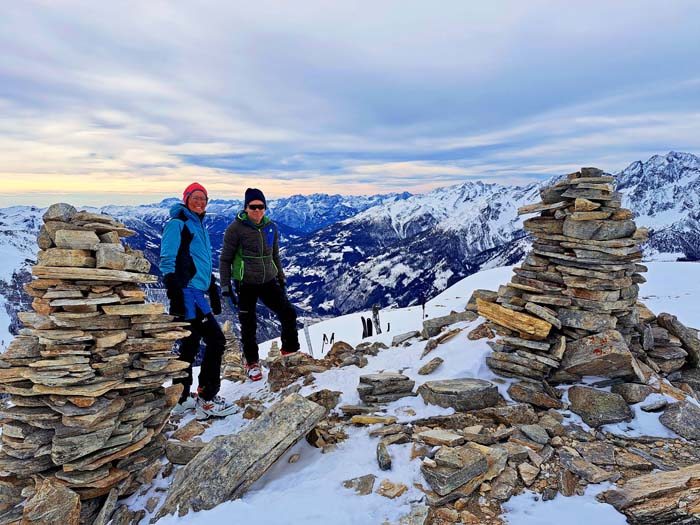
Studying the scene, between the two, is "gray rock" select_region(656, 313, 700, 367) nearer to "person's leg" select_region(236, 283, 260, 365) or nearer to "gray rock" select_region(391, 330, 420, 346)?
"gray rock" select_region(391, 330, 420, 346)

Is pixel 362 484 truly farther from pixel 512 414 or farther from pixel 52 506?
pixel 52 506

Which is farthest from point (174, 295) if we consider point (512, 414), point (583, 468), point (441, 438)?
point (583, 468)

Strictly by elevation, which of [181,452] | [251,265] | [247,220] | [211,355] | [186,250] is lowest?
[181,452]

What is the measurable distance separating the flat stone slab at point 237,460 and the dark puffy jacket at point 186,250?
11.8 feet

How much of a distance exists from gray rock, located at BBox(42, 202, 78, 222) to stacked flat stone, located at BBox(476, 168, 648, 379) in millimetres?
9608

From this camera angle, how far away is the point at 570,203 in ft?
31.7

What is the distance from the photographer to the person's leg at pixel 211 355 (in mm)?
9461

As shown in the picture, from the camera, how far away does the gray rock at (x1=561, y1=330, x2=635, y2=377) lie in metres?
8.48

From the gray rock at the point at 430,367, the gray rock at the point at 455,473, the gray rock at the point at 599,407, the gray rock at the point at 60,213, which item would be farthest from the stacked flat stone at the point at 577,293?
the gray rock at the point at 60,213

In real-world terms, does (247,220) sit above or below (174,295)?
above

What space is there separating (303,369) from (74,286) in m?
6.57

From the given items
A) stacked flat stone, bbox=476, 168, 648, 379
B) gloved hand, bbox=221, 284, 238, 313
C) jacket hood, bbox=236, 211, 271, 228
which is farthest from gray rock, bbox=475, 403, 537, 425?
jacket hood, bbox=236, 211, 271, 228

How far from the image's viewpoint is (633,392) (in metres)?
8.38

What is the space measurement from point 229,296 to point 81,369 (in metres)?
4.01
